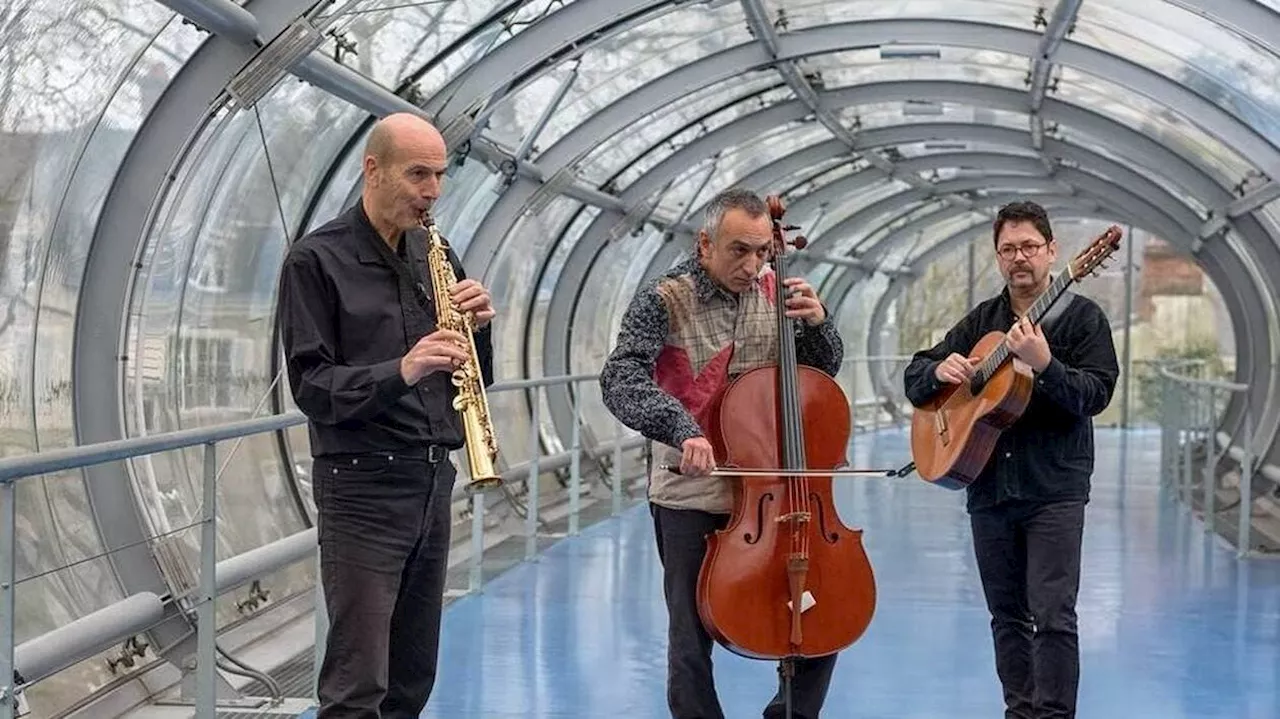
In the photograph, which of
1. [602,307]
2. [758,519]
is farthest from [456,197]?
[758,519]

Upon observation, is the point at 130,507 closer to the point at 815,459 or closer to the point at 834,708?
the point at 834,708

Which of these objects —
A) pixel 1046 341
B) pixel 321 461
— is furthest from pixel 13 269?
pixel 1046 341

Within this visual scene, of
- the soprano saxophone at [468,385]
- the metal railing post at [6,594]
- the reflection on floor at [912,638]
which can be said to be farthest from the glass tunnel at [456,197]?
the soprano saxophone at [468,385]

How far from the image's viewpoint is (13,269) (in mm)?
6547

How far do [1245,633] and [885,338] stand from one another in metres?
22.0

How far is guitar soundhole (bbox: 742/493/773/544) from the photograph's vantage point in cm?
399

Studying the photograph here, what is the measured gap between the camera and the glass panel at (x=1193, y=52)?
975cm

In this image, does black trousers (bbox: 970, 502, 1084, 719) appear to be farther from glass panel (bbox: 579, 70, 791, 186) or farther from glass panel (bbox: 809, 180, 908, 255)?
glass panel (bbox: 809, 180, 908, 255)

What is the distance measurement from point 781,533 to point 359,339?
3.79 ft

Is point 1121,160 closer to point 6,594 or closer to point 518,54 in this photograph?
point 518,54

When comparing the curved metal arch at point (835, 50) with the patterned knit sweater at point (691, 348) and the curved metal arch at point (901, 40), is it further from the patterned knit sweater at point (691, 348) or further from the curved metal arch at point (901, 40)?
the patterned knit sweater at point (691, 348)

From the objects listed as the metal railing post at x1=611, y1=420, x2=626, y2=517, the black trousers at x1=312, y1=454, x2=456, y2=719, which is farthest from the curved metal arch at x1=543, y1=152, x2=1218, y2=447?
the black trousers at x1=312, y1=454, x2=456, y2=719

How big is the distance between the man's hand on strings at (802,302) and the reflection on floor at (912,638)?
7.70ft

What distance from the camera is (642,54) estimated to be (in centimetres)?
1108
